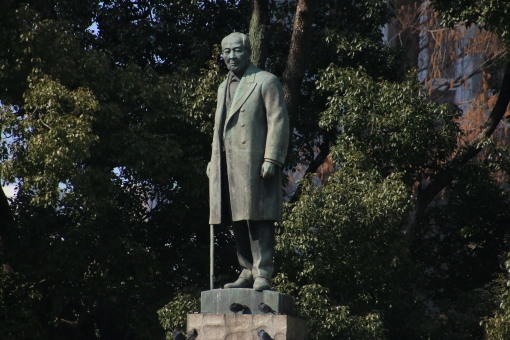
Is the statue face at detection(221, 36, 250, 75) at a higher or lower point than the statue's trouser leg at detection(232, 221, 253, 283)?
higher

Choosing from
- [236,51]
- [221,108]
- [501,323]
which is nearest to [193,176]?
[501,323]

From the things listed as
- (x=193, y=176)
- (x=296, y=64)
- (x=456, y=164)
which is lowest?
(x=193, y=176)

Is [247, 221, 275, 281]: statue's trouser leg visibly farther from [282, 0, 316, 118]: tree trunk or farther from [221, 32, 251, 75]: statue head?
[282, 0, 316, 118]: tree trunk

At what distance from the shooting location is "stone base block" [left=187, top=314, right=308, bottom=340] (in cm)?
771

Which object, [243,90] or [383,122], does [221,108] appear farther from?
[383,122]

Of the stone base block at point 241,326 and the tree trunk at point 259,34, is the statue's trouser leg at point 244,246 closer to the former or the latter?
the stone base block at point 241,326

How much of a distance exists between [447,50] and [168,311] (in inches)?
606

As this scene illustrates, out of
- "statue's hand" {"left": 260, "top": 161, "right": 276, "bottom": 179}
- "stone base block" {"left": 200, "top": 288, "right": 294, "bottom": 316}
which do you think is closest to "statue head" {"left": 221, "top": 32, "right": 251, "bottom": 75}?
"statue's hand" {"left": 260, "top": 161, "right": 276, "bottom": 179}

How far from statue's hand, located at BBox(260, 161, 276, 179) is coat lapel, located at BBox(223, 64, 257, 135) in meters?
0.54

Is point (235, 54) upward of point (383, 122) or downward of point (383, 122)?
downward

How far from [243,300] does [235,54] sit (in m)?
2.09

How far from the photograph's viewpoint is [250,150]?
821 centimetres

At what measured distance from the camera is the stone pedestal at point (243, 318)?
25.4ft

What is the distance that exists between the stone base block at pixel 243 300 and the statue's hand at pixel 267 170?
0.95 m
